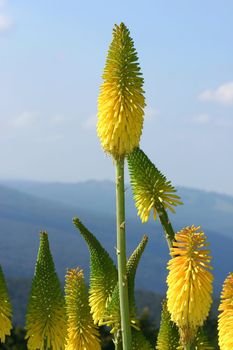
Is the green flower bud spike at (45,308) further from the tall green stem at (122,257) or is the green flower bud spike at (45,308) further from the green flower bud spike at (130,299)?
the tall green stem at (122,257)

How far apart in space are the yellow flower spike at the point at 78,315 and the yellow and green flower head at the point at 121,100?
5.49 ft

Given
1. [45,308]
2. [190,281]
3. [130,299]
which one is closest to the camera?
[190,281]

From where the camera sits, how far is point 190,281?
598cm

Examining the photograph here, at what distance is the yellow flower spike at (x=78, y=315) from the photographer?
7.52 metres

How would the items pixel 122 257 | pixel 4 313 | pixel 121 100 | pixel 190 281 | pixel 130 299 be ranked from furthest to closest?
1. pixel 4 313
2. pixel 130 299
3. pixel 121 100
4. pixel 122 257
5. pixel 190 281

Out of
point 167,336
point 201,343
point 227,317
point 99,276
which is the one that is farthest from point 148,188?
point 227,317

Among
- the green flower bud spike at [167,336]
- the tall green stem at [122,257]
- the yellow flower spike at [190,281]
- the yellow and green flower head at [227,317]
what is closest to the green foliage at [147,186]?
the tall green stem at [122,257]

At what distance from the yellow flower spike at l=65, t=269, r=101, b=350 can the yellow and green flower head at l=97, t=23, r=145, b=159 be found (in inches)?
65.9

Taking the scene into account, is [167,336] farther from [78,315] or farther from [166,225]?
[78,315]

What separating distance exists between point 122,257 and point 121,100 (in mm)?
1386

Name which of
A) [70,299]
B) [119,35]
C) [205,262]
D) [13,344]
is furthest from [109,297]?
[13,344]

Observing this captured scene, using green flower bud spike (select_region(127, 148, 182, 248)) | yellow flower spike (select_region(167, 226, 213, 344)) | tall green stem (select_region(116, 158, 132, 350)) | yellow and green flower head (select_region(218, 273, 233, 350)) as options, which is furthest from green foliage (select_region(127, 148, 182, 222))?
yellow and green flower head (select_region(218, 273, 233, 350))

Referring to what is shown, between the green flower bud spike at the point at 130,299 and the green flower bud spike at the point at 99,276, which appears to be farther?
the green flower bud spike at the point at 99,276

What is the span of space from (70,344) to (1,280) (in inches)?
55.8
